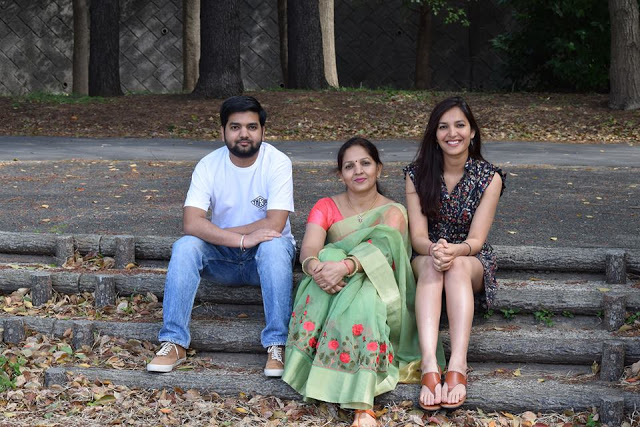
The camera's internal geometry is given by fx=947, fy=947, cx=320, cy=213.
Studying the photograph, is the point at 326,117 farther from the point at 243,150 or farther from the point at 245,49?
the point at 243,150

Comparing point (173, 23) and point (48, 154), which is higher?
point (173, 23)

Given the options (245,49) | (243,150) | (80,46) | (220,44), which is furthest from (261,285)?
(245,49)

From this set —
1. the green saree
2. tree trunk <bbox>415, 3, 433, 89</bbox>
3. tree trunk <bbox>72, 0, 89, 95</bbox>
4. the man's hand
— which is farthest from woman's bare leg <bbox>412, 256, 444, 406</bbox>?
tree trunk <bbox>415, 3, 433, 89</bbox>

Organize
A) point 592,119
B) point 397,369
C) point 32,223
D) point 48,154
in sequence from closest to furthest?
point 397,369, point 32,223, point 48,154, point 592,119

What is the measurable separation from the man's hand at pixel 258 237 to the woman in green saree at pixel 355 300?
21 centimetres

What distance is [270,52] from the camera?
23000mm

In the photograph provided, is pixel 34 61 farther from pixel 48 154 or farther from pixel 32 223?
pixel 32 223

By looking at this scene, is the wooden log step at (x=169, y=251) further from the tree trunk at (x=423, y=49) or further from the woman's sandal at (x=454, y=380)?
the tree trunk at (x=423, y=49)

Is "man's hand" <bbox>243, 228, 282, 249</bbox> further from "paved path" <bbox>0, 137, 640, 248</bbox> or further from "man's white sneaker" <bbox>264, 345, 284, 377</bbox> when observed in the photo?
"paved path" <bbox>0, 137, 640, 248</bbox>

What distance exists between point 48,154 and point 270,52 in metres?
12.1

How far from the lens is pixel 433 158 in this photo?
537 cm

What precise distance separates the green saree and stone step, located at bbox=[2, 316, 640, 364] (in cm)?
36

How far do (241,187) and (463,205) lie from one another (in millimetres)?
1274

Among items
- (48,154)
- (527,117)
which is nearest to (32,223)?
(48,154)
